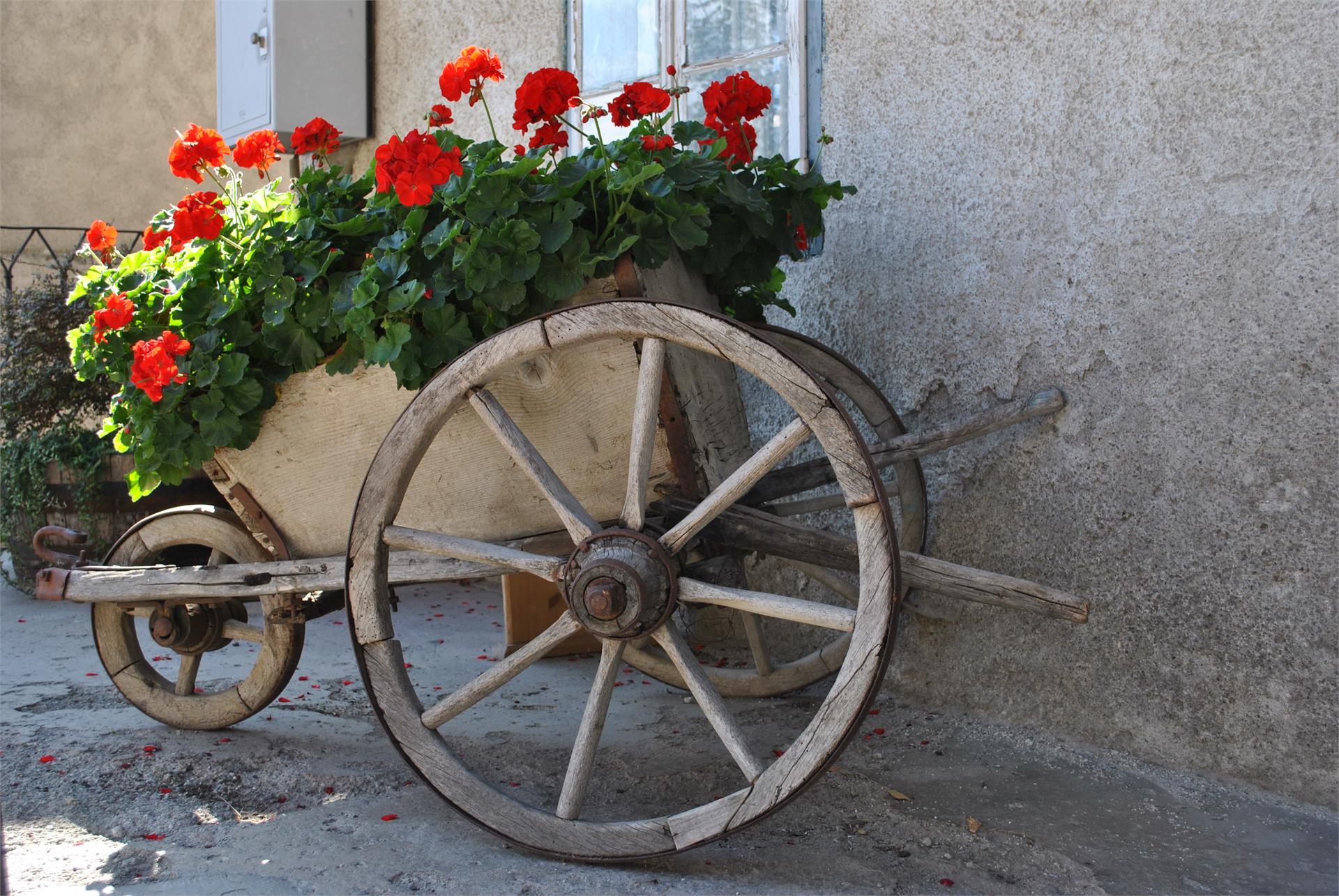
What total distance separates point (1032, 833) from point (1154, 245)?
1317 millimetres

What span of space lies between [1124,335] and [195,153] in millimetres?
2126

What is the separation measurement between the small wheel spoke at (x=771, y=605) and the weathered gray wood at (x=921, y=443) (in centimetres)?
47

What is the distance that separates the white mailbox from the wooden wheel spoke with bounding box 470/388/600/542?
2885 mm

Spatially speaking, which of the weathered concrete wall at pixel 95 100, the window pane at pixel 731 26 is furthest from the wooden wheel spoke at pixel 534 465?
the weathered concrete wall at pixel 95 100

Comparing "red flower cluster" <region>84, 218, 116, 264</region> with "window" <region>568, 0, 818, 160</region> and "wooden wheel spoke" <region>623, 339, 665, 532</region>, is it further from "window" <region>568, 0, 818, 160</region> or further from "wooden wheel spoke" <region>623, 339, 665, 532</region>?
"window" <region>568, 0, 818, 160</region>

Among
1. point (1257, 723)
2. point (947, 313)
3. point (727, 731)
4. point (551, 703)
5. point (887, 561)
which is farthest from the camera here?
point (551, 703)

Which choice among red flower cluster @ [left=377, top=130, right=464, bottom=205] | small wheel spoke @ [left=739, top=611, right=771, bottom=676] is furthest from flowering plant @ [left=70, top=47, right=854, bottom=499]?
small wheel spoke @ [left=739, top=611, right=771, bottom=676]

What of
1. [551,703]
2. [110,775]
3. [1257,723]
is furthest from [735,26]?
[110,775]

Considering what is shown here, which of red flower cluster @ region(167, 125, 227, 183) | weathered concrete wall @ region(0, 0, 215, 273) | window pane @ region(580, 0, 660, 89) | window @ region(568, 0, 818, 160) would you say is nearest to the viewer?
red flower cluster @ region(167, 125, 227, 183)

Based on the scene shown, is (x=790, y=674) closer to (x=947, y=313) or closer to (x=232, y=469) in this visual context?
(x=947, y=313)

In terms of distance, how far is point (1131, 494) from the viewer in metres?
2.49

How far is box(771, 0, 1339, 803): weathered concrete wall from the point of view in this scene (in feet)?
7.30

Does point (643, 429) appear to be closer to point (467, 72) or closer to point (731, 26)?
point (467, 72)

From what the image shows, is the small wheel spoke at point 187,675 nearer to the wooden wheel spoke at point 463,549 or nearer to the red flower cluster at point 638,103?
the wooden wheel spoke at point 463,549
